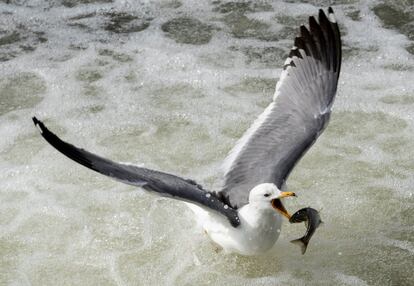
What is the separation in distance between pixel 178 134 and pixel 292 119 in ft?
2.69

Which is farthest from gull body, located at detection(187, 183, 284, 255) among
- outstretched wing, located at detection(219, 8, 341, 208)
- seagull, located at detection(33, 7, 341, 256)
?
outstretched wing, located at detection(219, 8, 341, 208)

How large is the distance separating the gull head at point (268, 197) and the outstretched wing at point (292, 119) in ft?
0.66

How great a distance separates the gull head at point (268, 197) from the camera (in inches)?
115

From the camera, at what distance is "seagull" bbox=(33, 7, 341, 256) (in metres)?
2.71

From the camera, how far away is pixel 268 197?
2.93 metres

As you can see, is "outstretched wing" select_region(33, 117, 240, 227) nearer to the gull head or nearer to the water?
the gull head

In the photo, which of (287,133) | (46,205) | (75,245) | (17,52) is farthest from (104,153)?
(17,52)

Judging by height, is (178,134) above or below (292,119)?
below

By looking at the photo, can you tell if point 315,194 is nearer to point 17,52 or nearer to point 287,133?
point 287,133

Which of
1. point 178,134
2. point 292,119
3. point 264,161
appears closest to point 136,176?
point 264,161

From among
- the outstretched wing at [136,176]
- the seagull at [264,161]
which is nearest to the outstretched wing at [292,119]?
the seagull at [264,161]

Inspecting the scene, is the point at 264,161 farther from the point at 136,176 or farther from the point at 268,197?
the point at 136,176

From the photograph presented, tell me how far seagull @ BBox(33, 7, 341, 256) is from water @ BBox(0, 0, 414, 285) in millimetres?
242

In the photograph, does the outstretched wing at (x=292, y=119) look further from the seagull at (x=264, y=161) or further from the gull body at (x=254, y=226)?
the gull body at (x=254, y=226)
